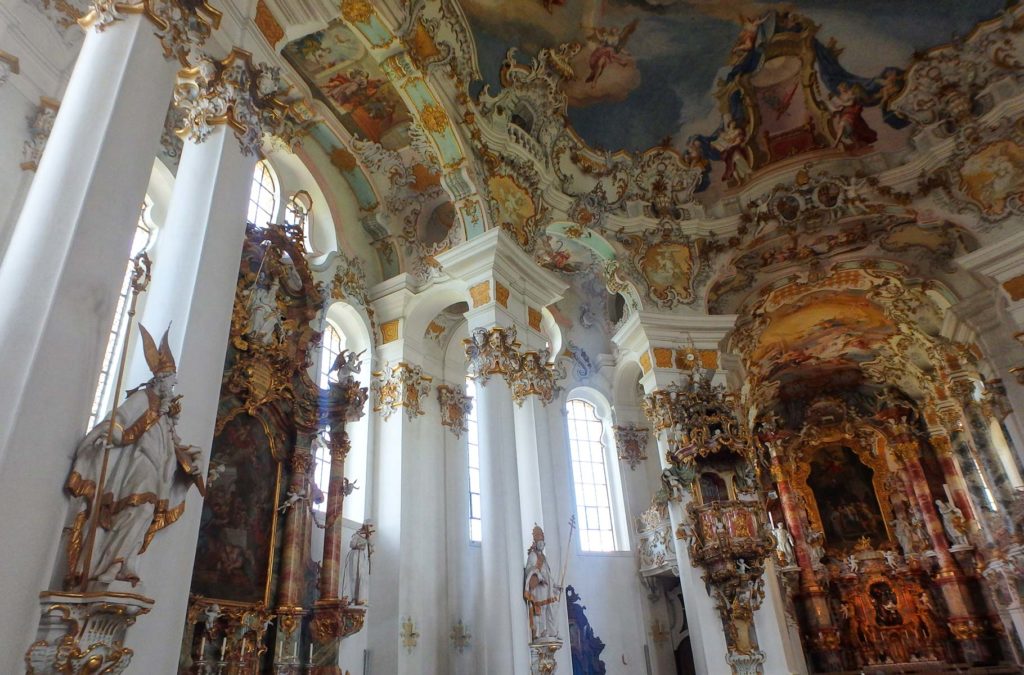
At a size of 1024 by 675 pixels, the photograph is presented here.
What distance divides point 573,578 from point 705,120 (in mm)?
9798

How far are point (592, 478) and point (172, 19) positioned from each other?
12.4m

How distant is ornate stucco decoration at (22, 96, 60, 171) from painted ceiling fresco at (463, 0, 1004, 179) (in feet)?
23.1

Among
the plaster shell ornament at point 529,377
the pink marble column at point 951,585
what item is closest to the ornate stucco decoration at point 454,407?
the plaster shell ornament at point 529,377

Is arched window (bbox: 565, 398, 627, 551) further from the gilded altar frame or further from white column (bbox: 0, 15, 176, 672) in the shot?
the gilded altar frame

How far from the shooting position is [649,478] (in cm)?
1582

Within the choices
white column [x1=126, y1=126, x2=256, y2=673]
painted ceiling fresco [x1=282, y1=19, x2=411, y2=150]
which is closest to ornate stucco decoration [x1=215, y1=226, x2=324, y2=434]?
white column [x1=126, y1=126, x2=256, y2=673]

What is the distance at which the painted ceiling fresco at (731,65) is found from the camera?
42.0 feet

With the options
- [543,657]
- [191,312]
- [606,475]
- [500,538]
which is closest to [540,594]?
[543,657]

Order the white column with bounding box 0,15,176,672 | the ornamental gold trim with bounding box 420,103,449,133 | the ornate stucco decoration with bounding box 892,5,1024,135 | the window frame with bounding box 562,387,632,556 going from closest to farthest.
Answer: the white column with bounding box 0,15,176,672 → the ornamental gold trim with bounding box 420,103,449,133 → the ornate stucco decoration with bounding box 892,5,1024,135 → the window frame with bounding box 562,387,632,556

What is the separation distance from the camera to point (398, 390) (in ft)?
40.0

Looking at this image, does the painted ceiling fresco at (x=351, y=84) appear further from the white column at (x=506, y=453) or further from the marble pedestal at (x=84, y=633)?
the marble pedestal at (x=84, y=633)

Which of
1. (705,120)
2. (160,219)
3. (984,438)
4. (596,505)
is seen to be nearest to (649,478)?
(596,505)

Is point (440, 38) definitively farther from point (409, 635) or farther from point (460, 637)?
point (460, 637)

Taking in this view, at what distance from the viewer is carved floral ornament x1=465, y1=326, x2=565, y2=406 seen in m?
10.6
